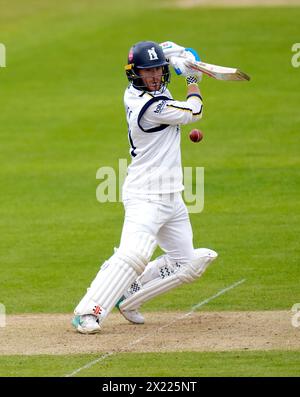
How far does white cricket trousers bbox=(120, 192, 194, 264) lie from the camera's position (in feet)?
31.6

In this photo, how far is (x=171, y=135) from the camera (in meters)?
9.83

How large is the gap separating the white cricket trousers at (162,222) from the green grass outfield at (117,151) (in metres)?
1.12

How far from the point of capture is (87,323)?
9492 millimetres

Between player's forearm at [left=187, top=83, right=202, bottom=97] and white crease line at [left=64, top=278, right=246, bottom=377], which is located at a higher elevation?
player's forearm at [left=187, top=83, right=202, bottom=97]

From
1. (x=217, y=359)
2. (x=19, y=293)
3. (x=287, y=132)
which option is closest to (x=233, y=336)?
(x=217, y=359)

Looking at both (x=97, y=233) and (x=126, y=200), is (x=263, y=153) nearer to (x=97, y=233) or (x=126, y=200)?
(x=97, y=233)

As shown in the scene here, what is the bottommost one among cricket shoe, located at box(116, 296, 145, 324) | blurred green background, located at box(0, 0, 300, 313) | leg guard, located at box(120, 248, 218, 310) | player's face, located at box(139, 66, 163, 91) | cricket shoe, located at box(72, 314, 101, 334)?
cricket shoe, located at box(72, 314, 101, 334)

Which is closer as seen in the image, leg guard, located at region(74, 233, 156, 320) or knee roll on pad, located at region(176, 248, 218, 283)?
leg guard, located at region(74, 233, 156, 320)

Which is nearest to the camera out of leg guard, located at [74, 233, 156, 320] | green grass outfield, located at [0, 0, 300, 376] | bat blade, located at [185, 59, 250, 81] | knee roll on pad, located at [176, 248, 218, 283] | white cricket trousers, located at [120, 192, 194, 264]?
leg guard, located at [74, 233, 156, 320]

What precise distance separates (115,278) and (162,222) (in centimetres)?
67

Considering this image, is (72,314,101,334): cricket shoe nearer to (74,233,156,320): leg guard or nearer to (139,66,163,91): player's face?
(74,233,156,320): leg guard

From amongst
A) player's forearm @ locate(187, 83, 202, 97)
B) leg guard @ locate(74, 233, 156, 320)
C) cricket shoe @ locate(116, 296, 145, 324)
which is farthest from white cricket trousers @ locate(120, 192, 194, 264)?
player's forearm @ locate(187, 83, 202, 97)

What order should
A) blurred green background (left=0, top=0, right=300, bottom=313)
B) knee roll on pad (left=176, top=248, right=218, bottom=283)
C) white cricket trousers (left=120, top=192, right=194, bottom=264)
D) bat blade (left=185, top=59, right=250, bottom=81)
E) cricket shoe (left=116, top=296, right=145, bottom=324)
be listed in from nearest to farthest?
white cricket trousers (left=120, top=192, right=194, bottom=264), bat blade (left=185, top=59, right=250, bottom=81), knee roll on pad (left=176, top=248, right=218, bottom=283), cricket shoe (left=116, top=296, right=145, bottom=324), blurred green background (left=0, top=0, right=300, bottom=313)

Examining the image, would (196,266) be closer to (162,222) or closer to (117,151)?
(162,222)
